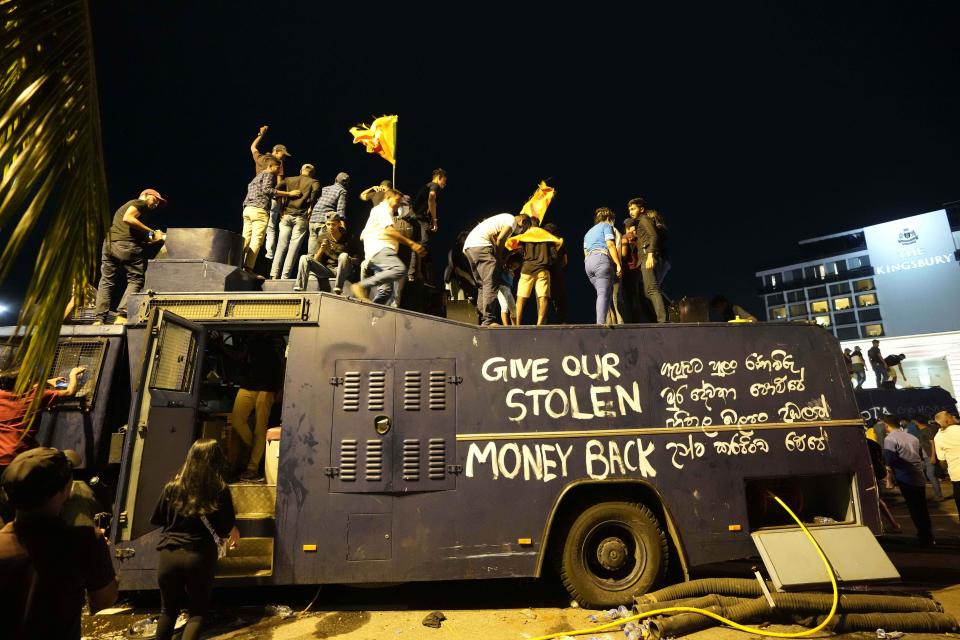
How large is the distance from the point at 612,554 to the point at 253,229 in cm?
735

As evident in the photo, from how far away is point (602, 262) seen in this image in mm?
6902

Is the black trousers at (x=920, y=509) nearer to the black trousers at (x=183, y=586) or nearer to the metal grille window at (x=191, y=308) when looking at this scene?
the black trousers at (x=183, y=586)

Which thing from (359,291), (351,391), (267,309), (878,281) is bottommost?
(351,391)

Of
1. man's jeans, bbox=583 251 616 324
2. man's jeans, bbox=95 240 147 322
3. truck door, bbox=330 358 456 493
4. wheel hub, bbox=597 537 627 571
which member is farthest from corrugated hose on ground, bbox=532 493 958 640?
man's jeans, bbox=95 240 147 322

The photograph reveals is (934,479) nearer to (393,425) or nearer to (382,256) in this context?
(393,425)

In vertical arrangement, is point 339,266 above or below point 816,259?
below

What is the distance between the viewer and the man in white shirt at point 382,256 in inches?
245

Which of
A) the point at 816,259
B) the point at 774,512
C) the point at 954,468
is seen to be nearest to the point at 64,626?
the point at 774,512

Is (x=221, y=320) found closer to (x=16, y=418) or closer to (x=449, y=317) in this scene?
(x=16, y=418)

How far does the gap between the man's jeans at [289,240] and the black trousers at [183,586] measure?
5434 mm

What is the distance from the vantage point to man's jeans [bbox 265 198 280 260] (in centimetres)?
861

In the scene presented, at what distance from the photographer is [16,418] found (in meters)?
4.59

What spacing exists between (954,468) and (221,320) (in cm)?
990

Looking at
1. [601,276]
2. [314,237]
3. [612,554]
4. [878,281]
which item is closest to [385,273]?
[314,237]
